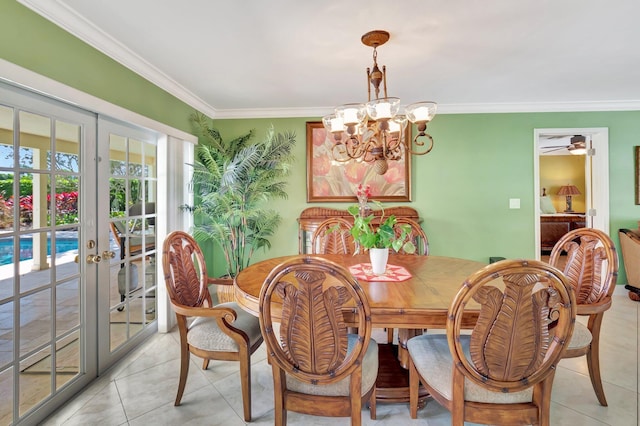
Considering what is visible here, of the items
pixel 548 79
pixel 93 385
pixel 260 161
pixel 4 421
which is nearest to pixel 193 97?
pixel 260 161

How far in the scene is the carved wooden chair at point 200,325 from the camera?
1.75 metres

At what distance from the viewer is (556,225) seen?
684 centimetres

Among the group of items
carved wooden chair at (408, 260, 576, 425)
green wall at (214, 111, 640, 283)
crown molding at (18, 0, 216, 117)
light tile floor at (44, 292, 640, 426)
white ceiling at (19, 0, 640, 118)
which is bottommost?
light tile floor at (44, 292, 640, 426)

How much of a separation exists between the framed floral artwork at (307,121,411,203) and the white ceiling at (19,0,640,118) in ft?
2.04

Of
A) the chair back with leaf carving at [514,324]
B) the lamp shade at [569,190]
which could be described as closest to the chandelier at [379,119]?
the chair back with leaf carving at [514,324]

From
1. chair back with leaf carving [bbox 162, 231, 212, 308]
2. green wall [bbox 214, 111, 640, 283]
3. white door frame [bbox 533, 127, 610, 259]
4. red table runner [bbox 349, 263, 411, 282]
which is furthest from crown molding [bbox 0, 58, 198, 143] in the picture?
white door frame [bbox 533, 127, 610, 259]

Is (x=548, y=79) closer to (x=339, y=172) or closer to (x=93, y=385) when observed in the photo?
(x=339, y=172)

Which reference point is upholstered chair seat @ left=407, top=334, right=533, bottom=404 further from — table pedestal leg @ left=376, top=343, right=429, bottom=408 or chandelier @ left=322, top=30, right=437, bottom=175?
chandelier @ left=322, top=30, right=437, bottom=175

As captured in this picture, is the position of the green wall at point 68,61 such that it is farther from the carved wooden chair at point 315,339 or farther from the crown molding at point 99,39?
the carved wooden chair at point 315,339

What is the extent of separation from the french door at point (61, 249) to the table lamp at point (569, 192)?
28.9 feet

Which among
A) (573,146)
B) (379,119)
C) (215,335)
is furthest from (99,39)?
(573,146)

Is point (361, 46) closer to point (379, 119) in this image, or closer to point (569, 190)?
point (379, 119)

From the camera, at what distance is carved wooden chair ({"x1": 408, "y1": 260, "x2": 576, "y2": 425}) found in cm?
113

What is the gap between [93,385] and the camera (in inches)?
85.6
